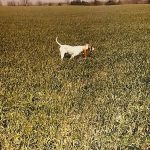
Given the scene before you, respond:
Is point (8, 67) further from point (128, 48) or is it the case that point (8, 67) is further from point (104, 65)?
point (128, 48)


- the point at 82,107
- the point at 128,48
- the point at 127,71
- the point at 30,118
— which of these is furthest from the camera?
the point at 128,48

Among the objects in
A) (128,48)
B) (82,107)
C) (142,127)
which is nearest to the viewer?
(142,127)

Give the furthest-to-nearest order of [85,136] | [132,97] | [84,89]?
1. [84,89]
2. [132,97]
3. [85,136]

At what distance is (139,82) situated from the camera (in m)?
9.81

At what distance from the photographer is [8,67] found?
12398mm

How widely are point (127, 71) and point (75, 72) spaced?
1.48 meters

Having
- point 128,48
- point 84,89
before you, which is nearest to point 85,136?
point 84,89

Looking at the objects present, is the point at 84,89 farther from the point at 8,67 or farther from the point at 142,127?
the point at 8,67

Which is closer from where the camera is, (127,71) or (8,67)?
(127,71)

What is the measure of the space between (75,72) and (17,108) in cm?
353

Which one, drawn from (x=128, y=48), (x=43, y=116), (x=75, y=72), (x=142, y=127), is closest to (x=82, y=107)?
(x=43, y=116)

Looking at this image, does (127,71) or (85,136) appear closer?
(85,136)

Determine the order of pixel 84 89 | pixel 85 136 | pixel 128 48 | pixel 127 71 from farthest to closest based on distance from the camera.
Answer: pixel 128 48, pixel 127 71, pixel 84 89, pixel 85 136

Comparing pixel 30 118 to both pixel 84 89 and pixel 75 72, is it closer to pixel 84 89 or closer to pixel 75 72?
pixel 84 89
